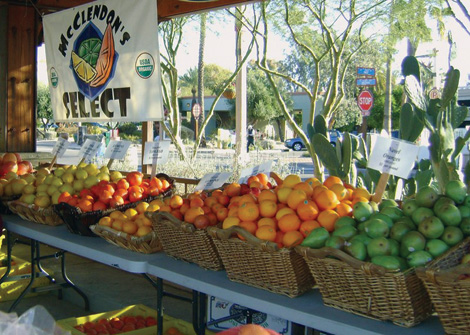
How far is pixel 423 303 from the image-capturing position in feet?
6.63

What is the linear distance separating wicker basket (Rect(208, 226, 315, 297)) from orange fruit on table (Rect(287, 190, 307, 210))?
0.96ft

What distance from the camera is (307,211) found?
2424 millimetres

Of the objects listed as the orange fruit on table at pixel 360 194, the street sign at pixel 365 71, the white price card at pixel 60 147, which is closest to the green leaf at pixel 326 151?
the orange fruit on table at pixel 360 194

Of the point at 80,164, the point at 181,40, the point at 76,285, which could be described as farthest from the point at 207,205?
the point at 181,40

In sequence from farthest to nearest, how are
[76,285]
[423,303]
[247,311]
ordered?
[76,285] < [247,311] < [423,303]

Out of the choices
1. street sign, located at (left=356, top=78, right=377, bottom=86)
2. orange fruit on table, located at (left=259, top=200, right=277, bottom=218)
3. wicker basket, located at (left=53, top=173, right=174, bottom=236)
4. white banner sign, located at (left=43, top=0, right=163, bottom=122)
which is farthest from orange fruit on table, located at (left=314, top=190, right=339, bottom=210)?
street sign, located at (left=356, top=78, right=377, bottom=86)

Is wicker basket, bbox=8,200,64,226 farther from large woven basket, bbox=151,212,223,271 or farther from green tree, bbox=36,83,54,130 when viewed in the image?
green tree, bbox=36,83,54,130

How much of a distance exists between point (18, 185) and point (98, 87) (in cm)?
110

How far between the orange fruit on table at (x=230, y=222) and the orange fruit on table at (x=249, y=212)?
2cm

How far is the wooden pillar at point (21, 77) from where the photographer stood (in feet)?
19.1

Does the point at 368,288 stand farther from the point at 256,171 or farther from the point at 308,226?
the point at 256,171

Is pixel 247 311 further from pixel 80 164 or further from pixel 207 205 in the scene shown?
pixel 80 164

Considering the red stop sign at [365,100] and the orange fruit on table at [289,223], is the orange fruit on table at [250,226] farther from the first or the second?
the red stop sign at [365,100]

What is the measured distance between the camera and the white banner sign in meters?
4.08
